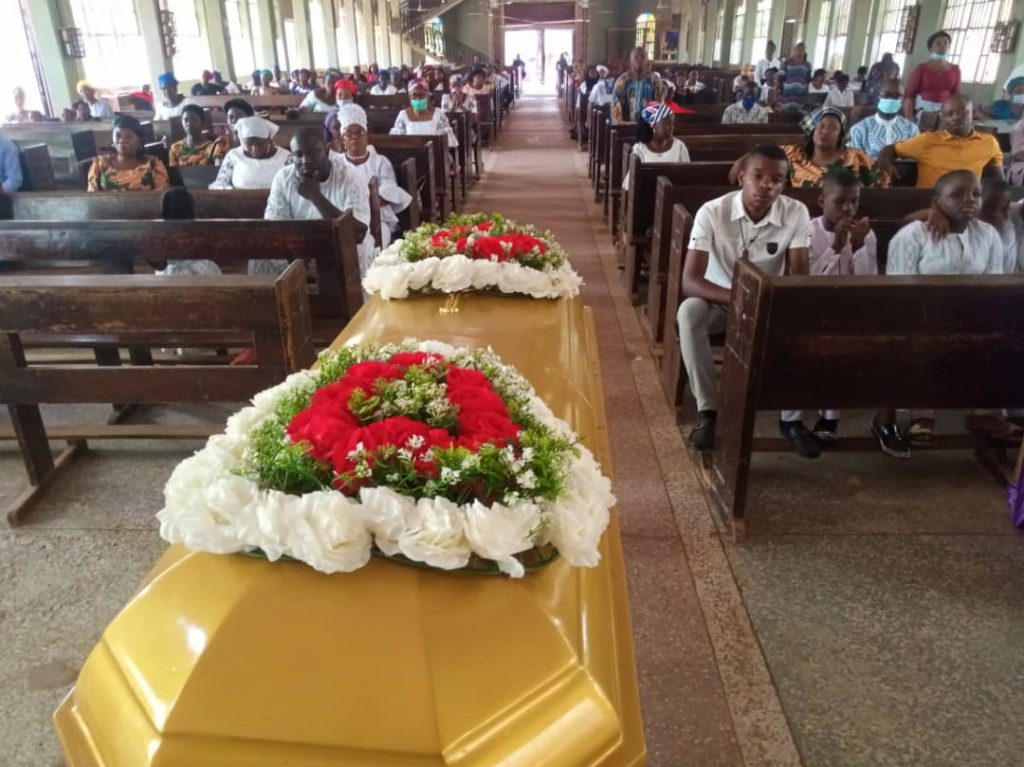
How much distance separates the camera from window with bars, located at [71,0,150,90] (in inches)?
450

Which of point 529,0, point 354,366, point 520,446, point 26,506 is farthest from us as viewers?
point 529,0

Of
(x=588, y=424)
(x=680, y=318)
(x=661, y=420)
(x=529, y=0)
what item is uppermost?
(x=529, y=0)

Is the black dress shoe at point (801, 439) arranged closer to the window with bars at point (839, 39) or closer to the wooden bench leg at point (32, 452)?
the wooden bench leg at point (32, 452)

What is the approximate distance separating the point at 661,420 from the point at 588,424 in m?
1.82

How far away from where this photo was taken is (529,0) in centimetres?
3184

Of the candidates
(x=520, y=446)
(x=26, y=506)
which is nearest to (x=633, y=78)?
(x=26, y=506)

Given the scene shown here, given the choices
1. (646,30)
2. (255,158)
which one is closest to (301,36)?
(646,30)

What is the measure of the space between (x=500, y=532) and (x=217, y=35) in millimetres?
16951

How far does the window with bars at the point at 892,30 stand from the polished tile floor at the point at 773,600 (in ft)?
39.5

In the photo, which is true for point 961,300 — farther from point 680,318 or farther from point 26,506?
point 26,506

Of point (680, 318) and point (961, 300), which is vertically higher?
point (961, 300)

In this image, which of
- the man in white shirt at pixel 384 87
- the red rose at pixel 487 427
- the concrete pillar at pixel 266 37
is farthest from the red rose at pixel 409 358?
the concrete pillar at pixel 266 37

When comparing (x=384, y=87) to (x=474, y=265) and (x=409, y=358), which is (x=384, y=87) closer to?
(x=474, y=265)

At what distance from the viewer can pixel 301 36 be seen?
20375 millimetres
